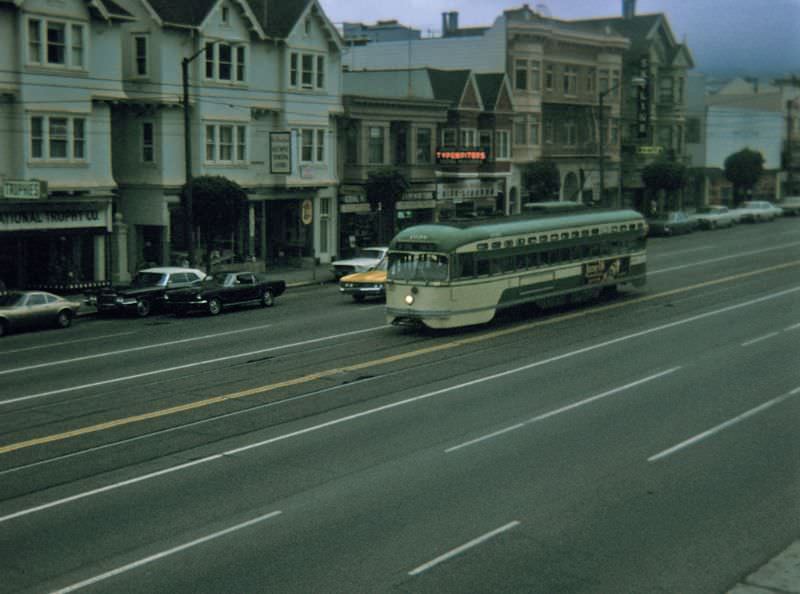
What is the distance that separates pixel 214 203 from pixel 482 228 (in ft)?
48.0

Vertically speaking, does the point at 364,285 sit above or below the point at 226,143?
below

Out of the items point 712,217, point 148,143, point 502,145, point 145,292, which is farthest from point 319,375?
point 712,217

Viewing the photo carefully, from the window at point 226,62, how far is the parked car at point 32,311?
1615 centimetres

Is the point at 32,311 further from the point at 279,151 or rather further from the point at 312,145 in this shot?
the point at 312,145

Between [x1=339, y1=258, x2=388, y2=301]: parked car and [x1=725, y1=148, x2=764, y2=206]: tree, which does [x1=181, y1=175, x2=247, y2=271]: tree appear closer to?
[x1=339, y1=258, x2=388, y2=301]: parked car

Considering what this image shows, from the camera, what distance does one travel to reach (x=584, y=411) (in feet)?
67.2

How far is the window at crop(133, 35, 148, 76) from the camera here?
A: 45250 millimetres

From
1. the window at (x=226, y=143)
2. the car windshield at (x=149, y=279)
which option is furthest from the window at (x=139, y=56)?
the car windshield at (x=149, y=279)

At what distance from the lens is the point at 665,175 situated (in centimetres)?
6956

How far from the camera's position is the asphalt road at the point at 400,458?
12.2m

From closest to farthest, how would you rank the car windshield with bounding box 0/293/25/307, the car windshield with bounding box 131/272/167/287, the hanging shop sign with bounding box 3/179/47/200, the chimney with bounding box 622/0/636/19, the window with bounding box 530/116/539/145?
the chimney with bounding box 622/0/636/19, the car windshield with bounding box 0/293/25/307, the car windshield with bounding box 131/272/167/287, the hanging shop sign with bounding box 3/179/47/200, the window with bounding box 530/116/539/145

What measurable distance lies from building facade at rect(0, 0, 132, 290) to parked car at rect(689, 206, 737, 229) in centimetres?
4312

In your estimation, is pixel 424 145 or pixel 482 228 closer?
pixel 482 228

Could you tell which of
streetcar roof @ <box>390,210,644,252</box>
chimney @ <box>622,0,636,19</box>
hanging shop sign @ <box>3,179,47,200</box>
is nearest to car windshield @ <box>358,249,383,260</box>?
streetcar roof @ <box>390,210,644,252</box>
